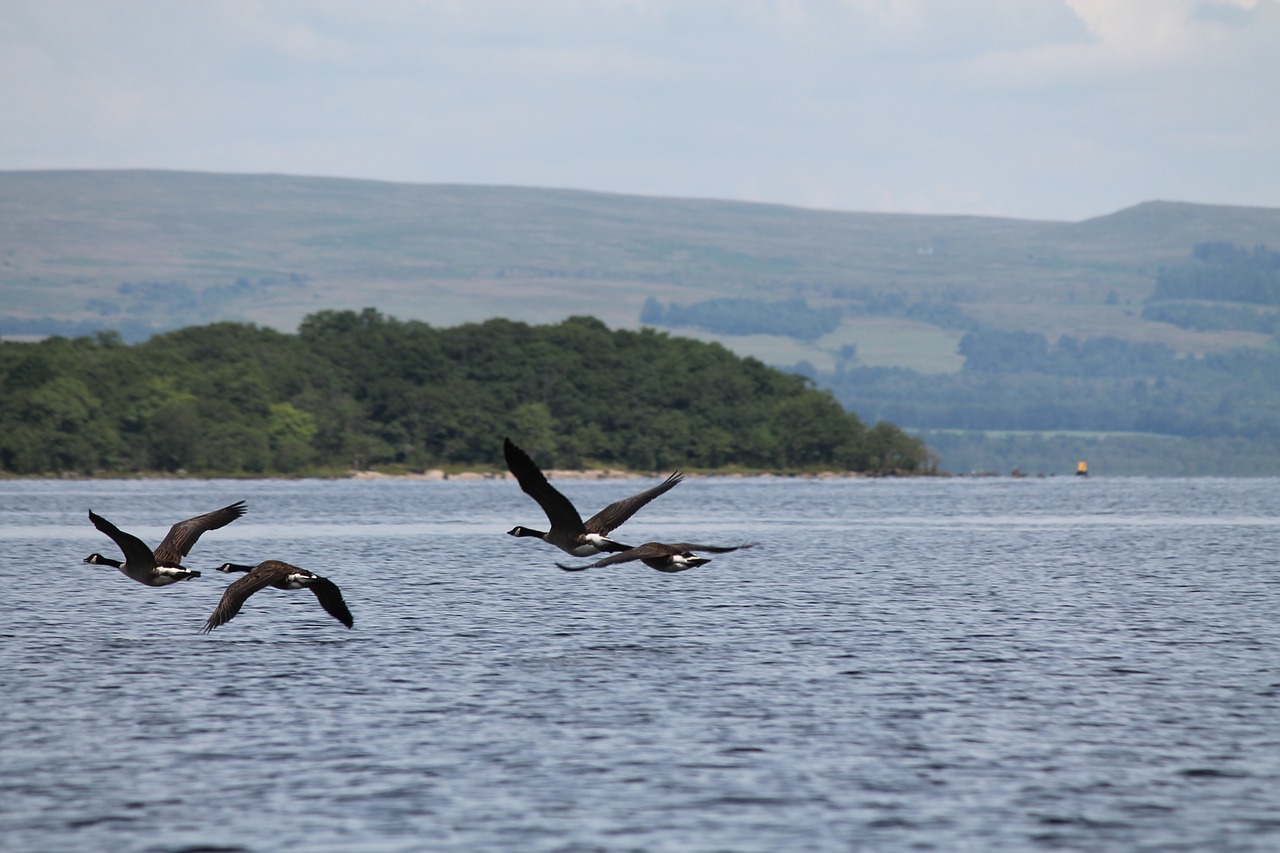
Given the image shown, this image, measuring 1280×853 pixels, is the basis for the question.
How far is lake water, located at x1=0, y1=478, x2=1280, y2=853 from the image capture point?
2248cm

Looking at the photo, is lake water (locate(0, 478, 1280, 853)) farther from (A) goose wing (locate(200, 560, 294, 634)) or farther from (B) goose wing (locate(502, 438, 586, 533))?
(B) goose wing (locate(502, 438, 586, 533))

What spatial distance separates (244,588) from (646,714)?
808 cm

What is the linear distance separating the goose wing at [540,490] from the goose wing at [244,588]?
4591 mm

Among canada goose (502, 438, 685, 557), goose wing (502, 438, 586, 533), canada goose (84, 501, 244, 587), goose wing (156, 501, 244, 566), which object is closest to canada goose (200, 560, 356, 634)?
goose wing (156, 501, 244, 566)

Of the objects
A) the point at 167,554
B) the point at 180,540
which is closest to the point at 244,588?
the point at 180,540

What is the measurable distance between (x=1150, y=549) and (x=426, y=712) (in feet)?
205

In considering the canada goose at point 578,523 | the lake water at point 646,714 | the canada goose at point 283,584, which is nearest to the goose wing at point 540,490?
the canada goose at point 578,523

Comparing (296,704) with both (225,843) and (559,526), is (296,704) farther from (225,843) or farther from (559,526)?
(225,843)

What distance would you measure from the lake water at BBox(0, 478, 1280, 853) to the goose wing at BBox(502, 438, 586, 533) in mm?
3064

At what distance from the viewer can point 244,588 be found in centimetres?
3278

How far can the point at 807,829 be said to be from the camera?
2203 cm

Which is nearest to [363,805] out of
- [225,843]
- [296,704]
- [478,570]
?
[225,843]

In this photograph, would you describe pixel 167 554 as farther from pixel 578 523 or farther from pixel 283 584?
pixel 578 523

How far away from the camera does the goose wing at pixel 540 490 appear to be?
1256 inches
